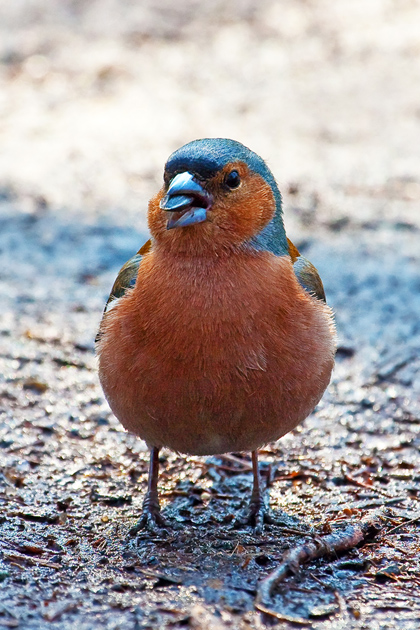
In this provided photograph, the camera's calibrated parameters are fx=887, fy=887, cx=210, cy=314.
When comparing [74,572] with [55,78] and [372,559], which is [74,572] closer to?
[372,559]

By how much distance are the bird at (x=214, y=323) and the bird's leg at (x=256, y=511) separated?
535mm

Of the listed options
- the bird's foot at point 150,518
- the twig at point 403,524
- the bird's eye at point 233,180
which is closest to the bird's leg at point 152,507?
the bird's foot at point 150,518

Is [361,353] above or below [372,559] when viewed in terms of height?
above

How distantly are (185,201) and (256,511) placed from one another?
1.95 metres

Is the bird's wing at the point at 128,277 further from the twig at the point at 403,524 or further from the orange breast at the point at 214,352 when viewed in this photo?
the twig at the point at 403,524

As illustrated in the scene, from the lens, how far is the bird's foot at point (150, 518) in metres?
5.01

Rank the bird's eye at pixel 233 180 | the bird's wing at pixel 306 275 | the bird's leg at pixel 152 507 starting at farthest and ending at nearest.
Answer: the bird's wing at pixel 306 275 → the bird's leg at pixel 152 507 → the bird's eye at pixel 233 180

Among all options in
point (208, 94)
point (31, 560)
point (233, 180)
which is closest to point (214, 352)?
point (233, 180)

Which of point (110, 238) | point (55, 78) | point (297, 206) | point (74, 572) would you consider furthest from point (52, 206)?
point (74, 572)

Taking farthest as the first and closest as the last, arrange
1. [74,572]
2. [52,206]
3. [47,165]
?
[47,165] < [52,206] < [74,572]

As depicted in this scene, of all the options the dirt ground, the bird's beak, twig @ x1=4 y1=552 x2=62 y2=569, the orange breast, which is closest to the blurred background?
the dirt ground

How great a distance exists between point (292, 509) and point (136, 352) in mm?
1506

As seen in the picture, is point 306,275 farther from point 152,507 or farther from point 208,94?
point 208,94

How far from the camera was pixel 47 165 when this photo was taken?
33.7ft
